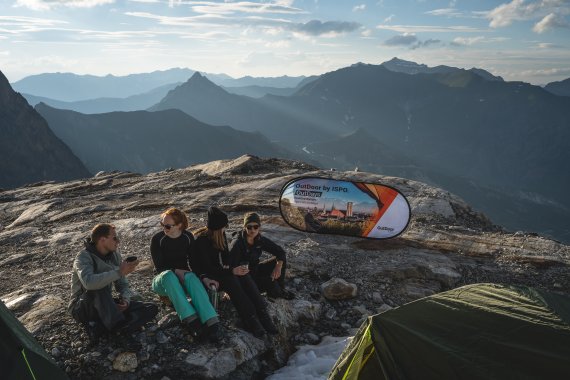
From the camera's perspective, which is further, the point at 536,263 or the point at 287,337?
the point at 536,263

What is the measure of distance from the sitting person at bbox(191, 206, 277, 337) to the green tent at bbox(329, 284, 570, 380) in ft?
6.27

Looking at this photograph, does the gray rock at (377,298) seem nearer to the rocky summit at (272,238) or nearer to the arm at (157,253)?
the rocky summit at (272,238)

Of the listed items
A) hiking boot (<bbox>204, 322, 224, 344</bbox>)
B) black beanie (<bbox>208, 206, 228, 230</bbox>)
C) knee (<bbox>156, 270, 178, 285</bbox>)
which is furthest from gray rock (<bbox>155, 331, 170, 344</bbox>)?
black beanie (<bbox>208, 206, 228, 230</bbox>)

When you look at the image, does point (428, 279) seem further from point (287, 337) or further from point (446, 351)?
point (446, 351)

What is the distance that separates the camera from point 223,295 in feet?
27.1

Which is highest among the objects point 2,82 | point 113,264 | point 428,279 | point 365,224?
point 2,82

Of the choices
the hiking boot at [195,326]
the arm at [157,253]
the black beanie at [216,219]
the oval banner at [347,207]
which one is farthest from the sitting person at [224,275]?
the oval banner at [347,207]

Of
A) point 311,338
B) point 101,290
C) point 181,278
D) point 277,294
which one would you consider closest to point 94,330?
point 101,290

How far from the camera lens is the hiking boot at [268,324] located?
7.57 m

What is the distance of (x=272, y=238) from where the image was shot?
13.1 metres

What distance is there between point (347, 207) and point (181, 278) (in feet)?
17.7

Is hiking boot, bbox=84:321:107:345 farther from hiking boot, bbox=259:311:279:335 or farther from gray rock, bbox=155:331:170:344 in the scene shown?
hiking boot, bbox=259:311:279:335

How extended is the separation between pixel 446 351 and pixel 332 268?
6.03 m

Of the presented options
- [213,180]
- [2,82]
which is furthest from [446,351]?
[2,82]
